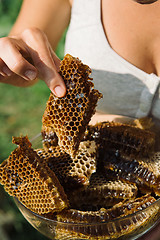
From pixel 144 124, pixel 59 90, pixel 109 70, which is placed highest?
pixel 59 90

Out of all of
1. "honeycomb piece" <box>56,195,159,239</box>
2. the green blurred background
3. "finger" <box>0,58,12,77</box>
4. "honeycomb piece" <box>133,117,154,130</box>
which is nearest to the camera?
"honeycomb piece" <box>56,195,159,239</box>

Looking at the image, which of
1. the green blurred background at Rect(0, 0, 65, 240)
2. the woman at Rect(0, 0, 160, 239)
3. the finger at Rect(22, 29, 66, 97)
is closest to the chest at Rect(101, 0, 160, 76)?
the woman at Rect(0, 0, 160, 239)

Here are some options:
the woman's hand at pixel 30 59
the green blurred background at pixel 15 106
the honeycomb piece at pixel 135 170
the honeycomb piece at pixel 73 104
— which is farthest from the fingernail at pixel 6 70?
the green blurred background at pixel 15 106

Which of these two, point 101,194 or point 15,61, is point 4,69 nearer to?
point 15,61

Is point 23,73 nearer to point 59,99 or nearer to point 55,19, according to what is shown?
point 59,99

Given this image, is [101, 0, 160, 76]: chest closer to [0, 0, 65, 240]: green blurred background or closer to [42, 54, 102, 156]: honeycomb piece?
[42, 54, 102, 156]: honeycomb piece

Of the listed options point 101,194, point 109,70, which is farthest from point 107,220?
point 109,70

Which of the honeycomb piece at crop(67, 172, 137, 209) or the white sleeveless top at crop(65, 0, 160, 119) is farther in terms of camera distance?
the white sleeveless top at crop(65, 0, 160, 119)
